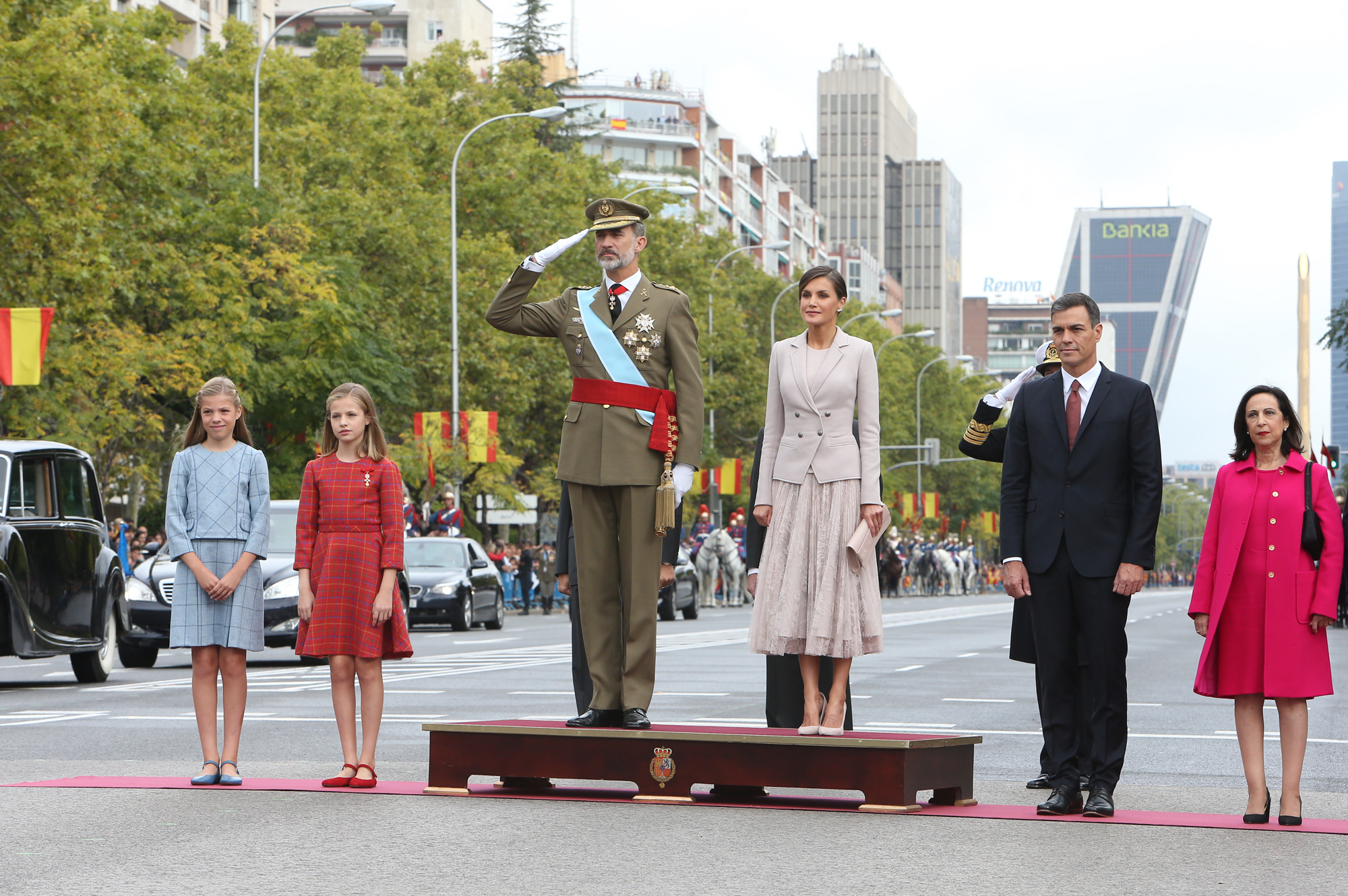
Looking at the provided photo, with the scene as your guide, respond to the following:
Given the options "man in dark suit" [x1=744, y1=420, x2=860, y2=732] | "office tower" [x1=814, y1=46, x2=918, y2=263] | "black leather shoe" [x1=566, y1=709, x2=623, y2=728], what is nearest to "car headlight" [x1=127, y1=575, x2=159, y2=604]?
"man in dark suit" [x1=744, y1=420, x2=860, y2=732]

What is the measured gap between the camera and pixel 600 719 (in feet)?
29.2

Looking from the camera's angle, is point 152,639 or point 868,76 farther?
point 868,76

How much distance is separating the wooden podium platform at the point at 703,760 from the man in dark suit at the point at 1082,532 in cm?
51

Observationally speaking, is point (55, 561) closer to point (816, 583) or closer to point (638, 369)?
point (638, 369)

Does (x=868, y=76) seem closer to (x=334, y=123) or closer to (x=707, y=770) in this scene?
(x=334, y=123)

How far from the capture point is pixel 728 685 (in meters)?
17.7

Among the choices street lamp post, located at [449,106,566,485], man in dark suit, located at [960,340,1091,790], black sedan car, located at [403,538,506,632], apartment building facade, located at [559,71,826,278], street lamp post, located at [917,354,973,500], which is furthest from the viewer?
apartment building facade, located at [559,71,826,278]

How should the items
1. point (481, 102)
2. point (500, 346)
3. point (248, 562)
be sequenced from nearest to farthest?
point (248, 562) → point (500, 346) → point (481, 102)

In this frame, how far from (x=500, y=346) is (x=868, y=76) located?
152m

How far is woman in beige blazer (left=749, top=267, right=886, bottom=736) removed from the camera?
28.0ft

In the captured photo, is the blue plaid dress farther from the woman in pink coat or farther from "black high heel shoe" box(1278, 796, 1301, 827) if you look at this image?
"black high heel shoe" box(1278, 796, 1301, 827)

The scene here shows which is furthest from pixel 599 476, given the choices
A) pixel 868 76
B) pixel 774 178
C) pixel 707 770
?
pixel 868 76

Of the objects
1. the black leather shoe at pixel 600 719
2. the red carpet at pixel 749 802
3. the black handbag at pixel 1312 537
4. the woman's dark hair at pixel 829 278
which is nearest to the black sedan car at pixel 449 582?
the red carpet at pixel 749 802

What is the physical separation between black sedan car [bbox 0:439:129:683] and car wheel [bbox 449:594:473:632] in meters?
12.2
